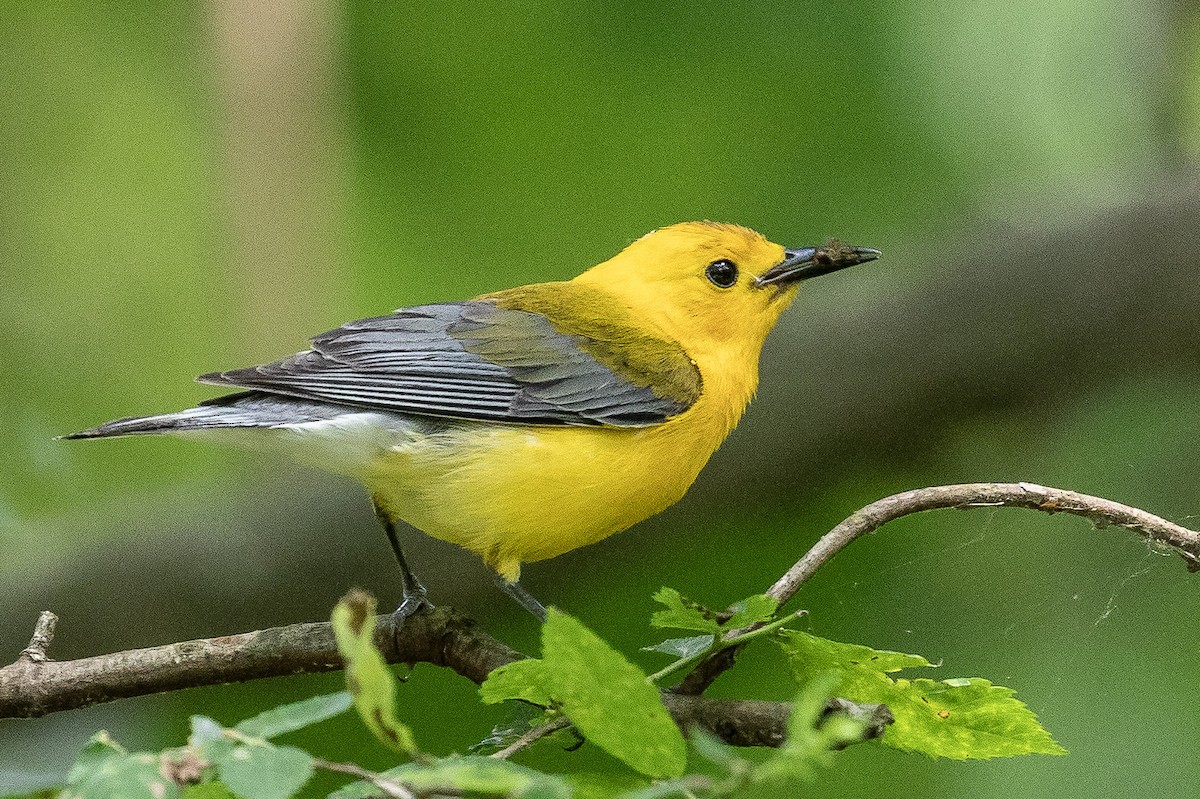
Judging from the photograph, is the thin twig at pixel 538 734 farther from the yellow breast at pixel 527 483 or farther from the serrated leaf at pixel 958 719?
the yellow breast at pixel 527 483

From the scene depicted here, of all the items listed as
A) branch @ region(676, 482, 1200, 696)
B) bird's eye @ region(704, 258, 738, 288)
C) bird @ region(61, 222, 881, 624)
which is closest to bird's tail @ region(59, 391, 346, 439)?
bird @ region(61, 222, 881, 624)

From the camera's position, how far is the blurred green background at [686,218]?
555cm

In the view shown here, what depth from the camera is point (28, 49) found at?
266 inches

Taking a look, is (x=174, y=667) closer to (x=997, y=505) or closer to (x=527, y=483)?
(x=527, y=483)

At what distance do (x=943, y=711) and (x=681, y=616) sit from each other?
0.47 metres

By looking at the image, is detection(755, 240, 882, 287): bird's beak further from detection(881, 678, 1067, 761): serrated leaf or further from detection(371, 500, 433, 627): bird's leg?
detection(881, 678, 1067, 761): serrated leaf

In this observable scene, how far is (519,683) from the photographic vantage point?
2217mm

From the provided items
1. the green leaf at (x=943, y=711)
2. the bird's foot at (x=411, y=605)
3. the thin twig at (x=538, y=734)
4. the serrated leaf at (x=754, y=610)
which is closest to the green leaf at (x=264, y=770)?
the thin twig at (x=538, y=734)

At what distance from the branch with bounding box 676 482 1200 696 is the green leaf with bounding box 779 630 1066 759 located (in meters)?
0.29

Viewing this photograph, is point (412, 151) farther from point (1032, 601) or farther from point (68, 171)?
point (1032, 601)

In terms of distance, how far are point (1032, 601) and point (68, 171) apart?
4.96 metres

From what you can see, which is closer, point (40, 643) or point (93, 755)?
point (93, 755)

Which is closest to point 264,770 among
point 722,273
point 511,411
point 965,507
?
point 965,507

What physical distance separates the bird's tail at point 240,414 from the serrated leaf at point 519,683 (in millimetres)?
1459
